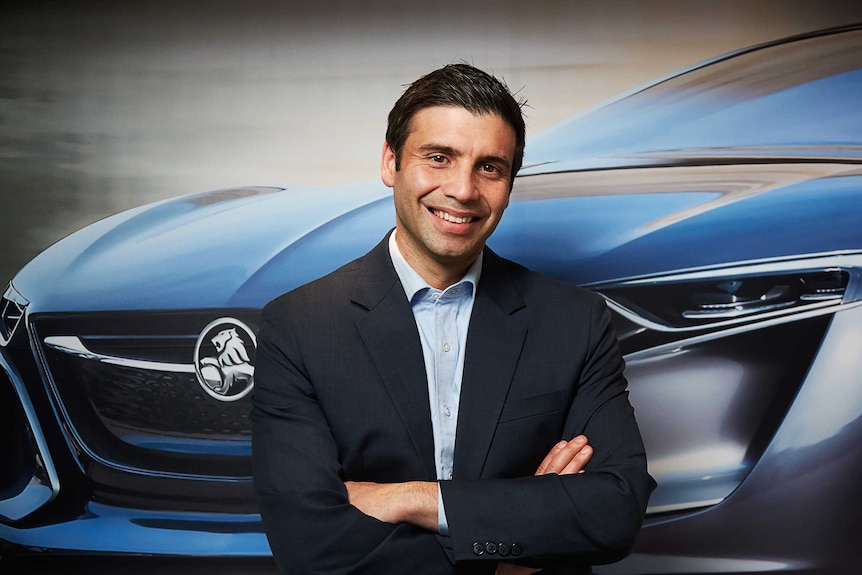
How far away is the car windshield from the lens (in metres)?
2.76

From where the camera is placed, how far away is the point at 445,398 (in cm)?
196

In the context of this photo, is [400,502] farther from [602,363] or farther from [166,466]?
[166,466]

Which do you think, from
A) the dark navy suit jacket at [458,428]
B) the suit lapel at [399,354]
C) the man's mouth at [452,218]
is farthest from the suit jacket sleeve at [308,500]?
the man's mouth at [452,218]

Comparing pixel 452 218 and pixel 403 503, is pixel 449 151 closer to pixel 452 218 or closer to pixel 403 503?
pixel 452 218

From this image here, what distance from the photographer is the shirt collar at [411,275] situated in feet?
6.62

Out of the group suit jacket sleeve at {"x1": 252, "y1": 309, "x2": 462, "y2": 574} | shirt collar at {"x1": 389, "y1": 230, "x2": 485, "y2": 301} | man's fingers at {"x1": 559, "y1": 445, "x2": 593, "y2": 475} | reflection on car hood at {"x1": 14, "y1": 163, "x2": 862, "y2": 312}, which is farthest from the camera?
reflection on car hood at {"x1": 14, "y1": 163, "x2": 862, "y2": 312}

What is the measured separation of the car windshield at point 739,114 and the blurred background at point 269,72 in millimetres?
62

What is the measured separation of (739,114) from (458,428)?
60.5 inches

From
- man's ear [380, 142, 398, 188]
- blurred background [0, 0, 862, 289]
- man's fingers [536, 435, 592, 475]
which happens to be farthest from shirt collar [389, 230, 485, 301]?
blurred background [0, 0, 862, 289]

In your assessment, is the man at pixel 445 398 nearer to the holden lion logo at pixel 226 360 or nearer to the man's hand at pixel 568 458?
the man's hand at pixel 568 458

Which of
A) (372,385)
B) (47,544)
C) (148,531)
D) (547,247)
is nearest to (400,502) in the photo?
(372,385)

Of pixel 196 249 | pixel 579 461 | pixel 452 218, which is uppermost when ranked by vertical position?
pixel 452 218

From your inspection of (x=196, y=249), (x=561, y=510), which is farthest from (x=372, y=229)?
(x=561, y=510)

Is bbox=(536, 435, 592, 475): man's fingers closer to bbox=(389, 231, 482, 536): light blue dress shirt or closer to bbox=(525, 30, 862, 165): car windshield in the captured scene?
bbox=(389, 231, 482, 536): light blue dress shirt
